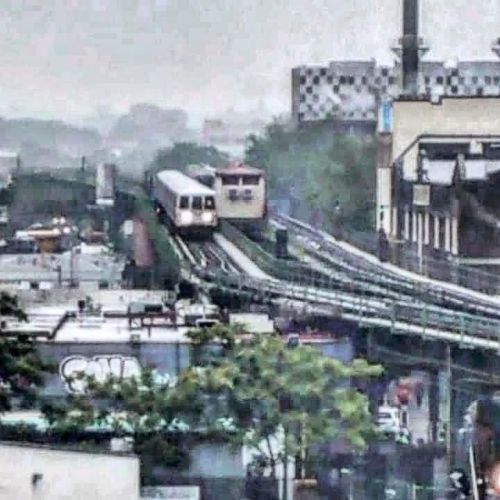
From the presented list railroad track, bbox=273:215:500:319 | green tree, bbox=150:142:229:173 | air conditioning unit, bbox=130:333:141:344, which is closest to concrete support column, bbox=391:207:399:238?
railroad track, bbox=273:215:500:319

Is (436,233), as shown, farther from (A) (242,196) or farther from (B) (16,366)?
(B) (16,366)

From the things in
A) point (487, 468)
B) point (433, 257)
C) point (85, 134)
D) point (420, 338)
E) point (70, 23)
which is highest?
point (70, 23)

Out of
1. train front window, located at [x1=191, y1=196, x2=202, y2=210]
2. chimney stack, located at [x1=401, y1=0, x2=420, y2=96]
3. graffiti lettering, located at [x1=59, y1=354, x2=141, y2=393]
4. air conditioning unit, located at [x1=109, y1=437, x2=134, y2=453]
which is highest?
chimney stack, located at [x1=401, y1=0, x2=420, y2=96]

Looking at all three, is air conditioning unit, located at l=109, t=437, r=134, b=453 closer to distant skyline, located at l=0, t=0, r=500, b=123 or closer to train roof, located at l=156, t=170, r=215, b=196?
train roof, located at l=156, t=170, r=215, b=196

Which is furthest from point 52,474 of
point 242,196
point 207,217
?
point 242,196

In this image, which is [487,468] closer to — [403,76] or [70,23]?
[403,76]

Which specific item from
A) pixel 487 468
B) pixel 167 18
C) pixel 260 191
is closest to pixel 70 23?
pixel 167 18
